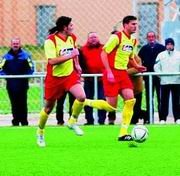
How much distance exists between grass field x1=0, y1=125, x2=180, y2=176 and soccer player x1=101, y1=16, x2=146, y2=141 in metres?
0.52

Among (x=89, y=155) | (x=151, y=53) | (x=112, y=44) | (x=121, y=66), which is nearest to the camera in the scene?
(x=89, y=155)

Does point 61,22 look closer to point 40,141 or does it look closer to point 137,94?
point 40,141

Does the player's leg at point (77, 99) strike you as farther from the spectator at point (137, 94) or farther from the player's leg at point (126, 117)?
the spectator at point (137, 94)

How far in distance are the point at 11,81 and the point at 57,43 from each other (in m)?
5.55

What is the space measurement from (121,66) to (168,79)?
165 inches

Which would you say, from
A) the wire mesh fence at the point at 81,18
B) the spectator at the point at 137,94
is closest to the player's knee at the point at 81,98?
the spectator at the point at 137,94

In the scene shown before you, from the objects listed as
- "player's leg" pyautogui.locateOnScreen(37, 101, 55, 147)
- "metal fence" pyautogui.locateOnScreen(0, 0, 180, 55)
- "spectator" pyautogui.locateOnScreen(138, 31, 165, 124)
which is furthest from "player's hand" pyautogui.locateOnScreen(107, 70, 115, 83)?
"metal fence" pyautogui.locateOnScreen(0, 0, 180, 55)

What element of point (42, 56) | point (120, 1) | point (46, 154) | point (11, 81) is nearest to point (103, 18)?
point (120, 1)

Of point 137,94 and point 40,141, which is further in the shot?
point 137,94

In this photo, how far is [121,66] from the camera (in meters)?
14.3

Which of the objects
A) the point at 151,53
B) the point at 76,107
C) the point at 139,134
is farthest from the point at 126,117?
the point at 151,53

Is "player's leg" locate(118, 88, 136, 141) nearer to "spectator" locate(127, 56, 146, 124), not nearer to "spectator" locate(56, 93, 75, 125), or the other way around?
"spectator" locate(127, 56, 146, 124)

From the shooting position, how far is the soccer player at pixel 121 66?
45.4 ft

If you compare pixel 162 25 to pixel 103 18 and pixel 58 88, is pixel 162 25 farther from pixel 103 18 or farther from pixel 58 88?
pixel 58 88
